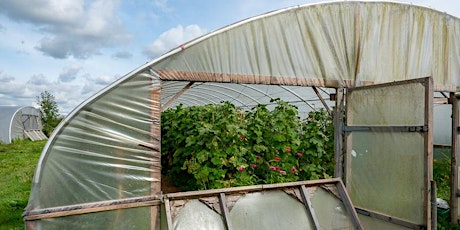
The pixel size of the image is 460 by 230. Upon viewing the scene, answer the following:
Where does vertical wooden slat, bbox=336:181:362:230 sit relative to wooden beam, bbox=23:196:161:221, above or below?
below

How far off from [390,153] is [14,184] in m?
7.25

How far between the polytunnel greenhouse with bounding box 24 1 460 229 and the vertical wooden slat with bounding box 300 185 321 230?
13mm

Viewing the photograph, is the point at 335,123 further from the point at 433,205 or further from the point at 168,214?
the point at 168,214

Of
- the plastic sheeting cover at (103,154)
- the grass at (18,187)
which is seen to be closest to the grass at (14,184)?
the grass at (18,187)

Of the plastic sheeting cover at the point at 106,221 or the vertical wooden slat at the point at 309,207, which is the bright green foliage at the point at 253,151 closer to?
the vertical wooden slat at the point at 309,207

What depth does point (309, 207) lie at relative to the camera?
3371 mm

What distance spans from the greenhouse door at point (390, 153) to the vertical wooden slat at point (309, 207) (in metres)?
0.84

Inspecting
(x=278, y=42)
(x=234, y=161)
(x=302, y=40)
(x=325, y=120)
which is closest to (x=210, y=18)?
(x=278, y=42)

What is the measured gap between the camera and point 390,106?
352cm

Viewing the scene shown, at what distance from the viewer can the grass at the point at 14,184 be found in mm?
4684

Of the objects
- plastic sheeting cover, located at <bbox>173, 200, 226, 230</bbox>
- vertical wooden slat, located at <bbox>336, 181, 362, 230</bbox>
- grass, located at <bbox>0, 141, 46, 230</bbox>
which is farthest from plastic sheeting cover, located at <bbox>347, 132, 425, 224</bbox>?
grass, located at <bbox>0, 141, 46, 230</bbox>

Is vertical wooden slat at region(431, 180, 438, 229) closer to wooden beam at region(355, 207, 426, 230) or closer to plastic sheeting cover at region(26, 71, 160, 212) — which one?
wooden beam at region(355, 207, 426, 230)

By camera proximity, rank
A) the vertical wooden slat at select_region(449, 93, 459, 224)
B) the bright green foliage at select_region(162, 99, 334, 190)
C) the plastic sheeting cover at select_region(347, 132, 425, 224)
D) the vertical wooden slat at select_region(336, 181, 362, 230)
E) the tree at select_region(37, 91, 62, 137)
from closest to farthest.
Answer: the plastic sheeting cover at select_region(347, 132, 425, 224), the vertical wooden slat at select_region(336, 181, 362, 230), the bright green foliage at select_region(162, 99, 334, 190), the vertical wooden slat at select_region(449, 93, 459, 224), the tree at select_region(37, 91, 62, 137)

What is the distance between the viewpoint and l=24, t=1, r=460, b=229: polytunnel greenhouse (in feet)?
9.32
